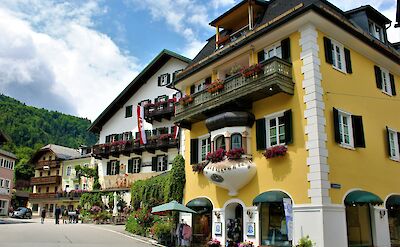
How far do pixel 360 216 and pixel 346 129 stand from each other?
162 inches

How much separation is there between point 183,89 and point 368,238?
565 inches

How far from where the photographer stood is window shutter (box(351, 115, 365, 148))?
60.4 feet

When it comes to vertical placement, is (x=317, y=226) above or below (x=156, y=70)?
below

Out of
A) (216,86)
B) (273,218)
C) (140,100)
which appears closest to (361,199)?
(273,218)

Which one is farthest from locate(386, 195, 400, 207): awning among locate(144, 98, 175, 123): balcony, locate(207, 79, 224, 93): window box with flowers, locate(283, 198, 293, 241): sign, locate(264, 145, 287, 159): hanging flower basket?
locate(144, 98, 175, 123): balcony

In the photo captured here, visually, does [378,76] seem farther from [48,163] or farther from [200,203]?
[48,163]

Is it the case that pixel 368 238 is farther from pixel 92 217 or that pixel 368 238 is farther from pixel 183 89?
pixel 92 217

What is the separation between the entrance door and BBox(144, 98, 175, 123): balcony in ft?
57.9

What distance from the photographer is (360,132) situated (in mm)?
18594

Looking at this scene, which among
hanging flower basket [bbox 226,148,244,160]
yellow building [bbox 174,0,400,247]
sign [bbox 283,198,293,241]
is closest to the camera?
sign [bbox 283,198,293,241]

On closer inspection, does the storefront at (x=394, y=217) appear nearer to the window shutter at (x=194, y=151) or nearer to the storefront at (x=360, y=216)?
the storefront at (x=360, y=216)

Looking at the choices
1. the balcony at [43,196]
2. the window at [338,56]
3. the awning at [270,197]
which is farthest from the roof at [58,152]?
the window at [338,56]

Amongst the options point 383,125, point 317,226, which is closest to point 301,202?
point 317,226

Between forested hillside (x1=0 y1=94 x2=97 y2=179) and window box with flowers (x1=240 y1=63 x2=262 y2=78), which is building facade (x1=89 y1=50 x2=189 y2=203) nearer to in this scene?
window box with flowers (x1=240 y1=63 x2=262 y2=78)
